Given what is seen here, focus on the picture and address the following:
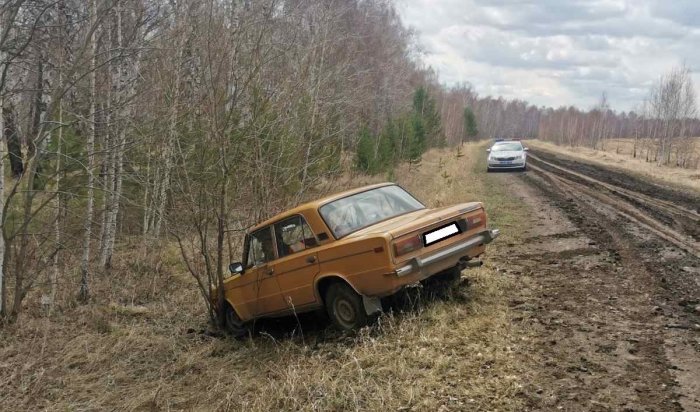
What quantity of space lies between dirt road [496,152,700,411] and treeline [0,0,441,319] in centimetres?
439

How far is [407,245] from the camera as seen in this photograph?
18.2 ft

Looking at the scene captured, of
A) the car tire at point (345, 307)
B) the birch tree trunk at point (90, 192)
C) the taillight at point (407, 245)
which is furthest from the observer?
the birch tree trunk at point (90, 192)

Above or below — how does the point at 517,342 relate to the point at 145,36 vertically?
below

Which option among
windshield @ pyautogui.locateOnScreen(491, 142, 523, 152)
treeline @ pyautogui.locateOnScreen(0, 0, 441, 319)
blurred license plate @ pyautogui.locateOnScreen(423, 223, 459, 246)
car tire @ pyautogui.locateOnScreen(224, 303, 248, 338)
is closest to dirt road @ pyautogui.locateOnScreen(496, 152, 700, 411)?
blurred license plate @ pyautogui.locateOnScreen(423, 223, 459, 246)

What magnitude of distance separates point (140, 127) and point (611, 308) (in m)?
6.92

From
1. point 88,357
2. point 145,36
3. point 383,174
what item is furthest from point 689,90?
point 88,357

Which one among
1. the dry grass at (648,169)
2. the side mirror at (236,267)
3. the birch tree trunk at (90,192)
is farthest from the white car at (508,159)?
the side mirror at (236,267)

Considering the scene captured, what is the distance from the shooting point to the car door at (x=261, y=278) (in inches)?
270

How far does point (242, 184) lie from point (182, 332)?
272 centimetres

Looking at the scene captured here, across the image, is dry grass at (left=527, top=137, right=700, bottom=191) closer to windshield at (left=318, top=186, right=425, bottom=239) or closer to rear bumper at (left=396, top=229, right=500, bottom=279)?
rear bumper at (left=396, top=229, right=500, bottom=279)

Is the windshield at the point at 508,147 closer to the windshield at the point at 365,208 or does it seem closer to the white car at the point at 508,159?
the white car at the point at 508,159

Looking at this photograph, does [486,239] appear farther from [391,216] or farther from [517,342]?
[517,342]

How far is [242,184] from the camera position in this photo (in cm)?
946

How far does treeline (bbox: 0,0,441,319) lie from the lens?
7.48 meters
